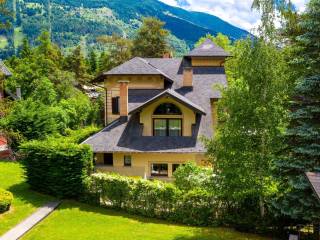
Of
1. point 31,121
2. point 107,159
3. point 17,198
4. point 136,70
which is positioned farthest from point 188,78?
point 17,198

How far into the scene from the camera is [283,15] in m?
22.9

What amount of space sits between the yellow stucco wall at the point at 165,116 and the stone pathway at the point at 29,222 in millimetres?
Result: 10460

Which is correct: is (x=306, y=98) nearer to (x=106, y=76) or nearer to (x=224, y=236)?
(x=224, y=236)

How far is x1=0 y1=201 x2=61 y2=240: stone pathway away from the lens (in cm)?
2239

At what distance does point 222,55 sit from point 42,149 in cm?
2416

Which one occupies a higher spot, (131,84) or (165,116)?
(131,84)

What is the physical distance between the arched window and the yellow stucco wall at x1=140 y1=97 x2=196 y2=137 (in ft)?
0.81

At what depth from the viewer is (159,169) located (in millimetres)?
34281

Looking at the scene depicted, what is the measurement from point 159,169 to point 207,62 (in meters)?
16.6

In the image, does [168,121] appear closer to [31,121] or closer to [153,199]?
[153,199]

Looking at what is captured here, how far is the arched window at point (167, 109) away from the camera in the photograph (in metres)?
35.3

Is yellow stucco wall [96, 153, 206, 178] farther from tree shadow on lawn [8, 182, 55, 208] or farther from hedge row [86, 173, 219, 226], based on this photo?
tree shadow on lawn [8, 182, 55, 208]

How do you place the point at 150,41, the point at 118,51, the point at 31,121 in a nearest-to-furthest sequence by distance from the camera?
the point at 31,121, the point at 150,41, the point at 118,51

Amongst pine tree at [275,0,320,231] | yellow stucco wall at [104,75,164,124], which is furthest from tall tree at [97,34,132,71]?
pine tree at [275,0,320,231]
